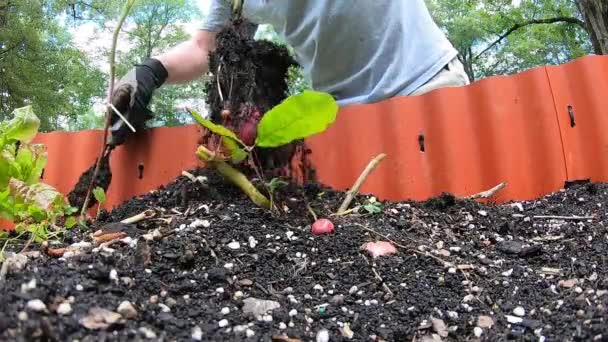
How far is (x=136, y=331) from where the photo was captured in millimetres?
462

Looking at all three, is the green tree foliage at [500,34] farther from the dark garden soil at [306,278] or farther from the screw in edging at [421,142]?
the dark garden soil at [306,278]

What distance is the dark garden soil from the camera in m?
0.50

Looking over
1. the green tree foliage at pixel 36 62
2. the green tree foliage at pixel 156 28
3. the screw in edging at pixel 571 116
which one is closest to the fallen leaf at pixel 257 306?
the screw in edging at pixel 571 116

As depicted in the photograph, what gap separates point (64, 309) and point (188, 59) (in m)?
1.20

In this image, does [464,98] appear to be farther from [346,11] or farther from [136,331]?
[136,331]

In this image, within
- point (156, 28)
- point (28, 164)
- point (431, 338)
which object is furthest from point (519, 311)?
point (156, 28)

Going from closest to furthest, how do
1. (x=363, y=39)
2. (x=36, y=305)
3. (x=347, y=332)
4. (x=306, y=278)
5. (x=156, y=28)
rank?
(x=36, y=305)
(x=347, y=332)
(x=306, y=278)
(x=363, y=39)
(x=156, y=28)

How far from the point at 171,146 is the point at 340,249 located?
2.50ft

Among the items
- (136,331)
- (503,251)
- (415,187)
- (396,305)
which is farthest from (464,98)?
(136,331)

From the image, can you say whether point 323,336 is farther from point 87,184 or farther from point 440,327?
point 87,184

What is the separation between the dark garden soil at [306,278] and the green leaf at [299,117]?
0.14m

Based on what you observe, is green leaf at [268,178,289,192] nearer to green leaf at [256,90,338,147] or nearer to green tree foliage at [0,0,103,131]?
green leaf at [256,90,338,147]

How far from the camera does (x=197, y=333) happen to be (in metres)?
0.50

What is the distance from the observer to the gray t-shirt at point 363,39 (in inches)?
58.3
